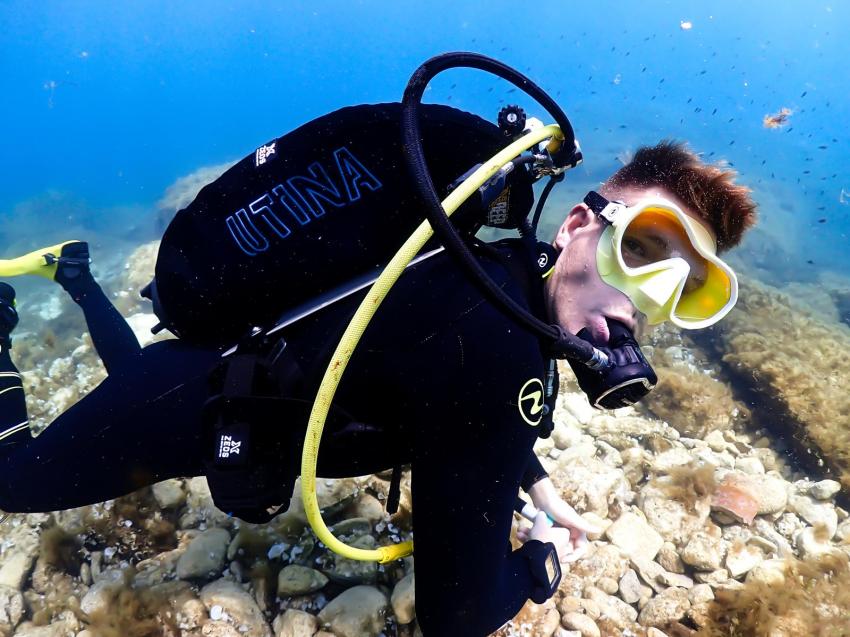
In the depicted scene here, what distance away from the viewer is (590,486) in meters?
3.96

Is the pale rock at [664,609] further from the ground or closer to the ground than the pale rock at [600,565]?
closer to the ground

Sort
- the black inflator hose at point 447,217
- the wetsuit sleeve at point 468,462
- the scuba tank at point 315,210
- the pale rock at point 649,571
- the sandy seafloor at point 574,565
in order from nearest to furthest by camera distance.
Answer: the black inflator hose at point 447,217, the wetsuit sleeve at point 468,462, the scuba tank at point 315,210, the sandy seafloor at point 574,565, the pale rock at point 649,571

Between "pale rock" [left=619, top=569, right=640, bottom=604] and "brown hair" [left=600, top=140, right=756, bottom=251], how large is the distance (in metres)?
2.34

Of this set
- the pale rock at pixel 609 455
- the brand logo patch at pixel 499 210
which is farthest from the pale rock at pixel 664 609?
the brand logo patch at pixel 499 210

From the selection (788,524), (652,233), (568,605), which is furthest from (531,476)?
(788,524)

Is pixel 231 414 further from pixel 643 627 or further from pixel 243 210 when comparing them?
pixel 643 627

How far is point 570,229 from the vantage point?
7.30 feet

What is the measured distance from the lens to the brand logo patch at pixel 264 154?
209cm

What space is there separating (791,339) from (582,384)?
8.92m

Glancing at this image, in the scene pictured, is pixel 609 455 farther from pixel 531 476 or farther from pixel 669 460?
pixel 531 476

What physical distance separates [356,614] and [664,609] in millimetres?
1951

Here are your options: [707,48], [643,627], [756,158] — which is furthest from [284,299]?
[707,48]

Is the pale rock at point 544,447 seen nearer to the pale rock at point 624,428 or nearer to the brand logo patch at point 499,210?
the pale rock at point 624,428

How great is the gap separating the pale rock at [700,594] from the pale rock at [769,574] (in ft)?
1.15
